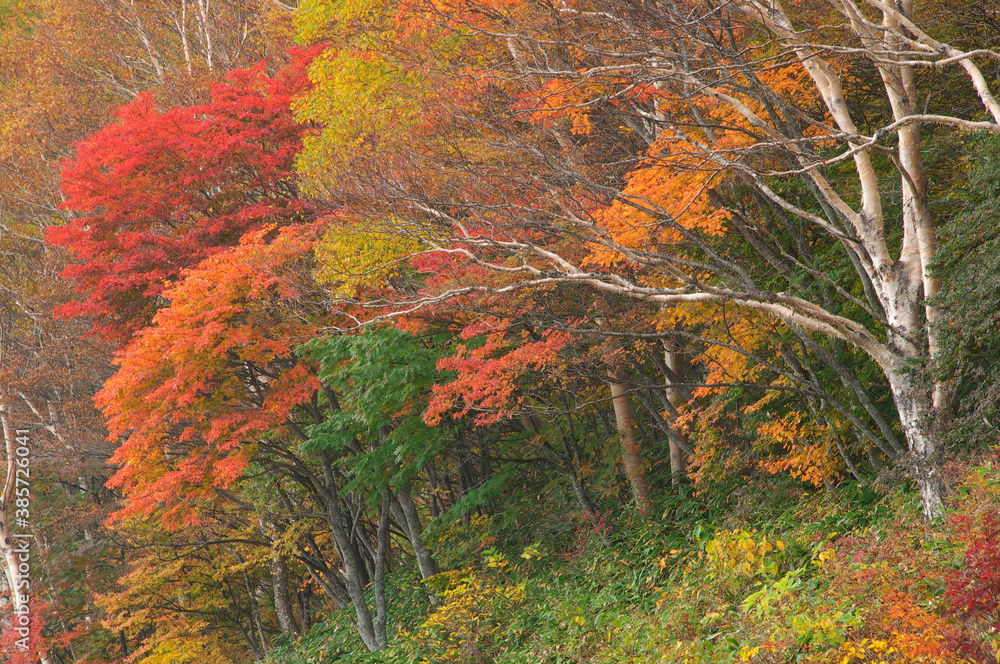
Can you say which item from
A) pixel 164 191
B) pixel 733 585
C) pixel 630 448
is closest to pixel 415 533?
pixel 630 448

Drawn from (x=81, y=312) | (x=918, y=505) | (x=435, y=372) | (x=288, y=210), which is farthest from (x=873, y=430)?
(x=81, y=312)

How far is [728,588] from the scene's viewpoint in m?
6.32

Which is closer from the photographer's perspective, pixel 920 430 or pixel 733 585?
pixel 920 430

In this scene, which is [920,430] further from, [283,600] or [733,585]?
[283,600]

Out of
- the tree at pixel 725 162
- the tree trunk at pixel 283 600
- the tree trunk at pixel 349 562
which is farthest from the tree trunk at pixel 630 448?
the tree trunk at pixel 283 600

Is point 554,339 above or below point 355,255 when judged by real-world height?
below

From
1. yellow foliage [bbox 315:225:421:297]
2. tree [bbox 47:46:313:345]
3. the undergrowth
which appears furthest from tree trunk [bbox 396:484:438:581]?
tree [bbox 47:46:313:345]

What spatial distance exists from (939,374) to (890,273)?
942 millimetres

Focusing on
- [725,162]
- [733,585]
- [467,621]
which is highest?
[725,162]

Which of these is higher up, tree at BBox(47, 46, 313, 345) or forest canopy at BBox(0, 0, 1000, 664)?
tree at BBox(47, 46, 313, 345)

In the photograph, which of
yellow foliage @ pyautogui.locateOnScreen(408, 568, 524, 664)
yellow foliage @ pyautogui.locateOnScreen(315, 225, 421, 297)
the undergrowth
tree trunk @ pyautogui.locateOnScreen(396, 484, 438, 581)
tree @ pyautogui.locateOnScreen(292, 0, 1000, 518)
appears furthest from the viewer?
tree trunk @ pyautogui.locateOnScreen(396, 484, 438, 581)

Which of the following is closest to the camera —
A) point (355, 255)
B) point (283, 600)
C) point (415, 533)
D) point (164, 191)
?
point (355, 255)

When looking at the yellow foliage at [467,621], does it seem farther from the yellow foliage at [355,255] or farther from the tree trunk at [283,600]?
the tree trunk at [283,600]

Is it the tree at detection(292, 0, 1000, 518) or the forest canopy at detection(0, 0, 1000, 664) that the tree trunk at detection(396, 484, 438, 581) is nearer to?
the forest canopy at detection(0, 0, 1000, 664)
